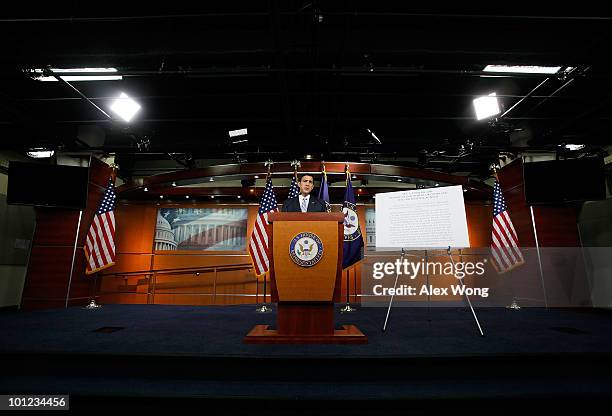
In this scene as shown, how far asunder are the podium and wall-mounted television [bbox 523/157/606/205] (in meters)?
5.24

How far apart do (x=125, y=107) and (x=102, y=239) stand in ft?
8.07

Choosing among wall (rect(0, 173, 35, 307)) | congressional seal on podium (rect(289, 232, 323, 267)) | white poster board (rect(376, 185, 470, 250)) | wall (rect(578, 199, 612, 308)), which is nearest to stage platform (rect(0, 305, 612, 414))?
congressional seal on podium (rect(289, 232, 323, 267))

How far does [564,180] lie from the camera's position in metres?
5.71

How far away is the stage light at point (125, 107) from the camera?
564 centimetres

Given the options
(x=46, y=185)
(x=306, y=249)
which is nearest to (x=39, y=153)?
(x=46, y=185)

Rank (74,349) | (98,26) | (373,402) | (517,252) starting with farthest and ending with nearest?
(517,252)
(98,26)
(74,349)
(373,402)

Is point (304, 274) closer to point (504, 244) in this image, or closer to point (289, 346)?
point (289, 346)

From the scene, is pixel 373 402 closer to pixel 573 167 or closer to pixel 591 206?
pixel 573 167

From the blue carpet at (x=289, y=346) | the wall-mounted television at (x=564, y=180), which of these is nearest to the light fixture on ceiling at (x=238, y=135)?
the blue carpet at (x=289, y=346)

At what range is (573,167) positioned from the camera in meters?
5.68

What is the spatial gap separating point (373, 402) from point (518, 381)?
1092mm

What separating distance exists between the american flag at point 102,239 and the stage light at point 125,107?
57.2 inches

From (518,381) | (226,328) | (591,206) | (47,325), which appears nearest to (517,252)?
(591,206)

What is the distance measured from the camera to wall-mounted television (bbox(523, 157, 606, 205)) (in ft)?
18.3
